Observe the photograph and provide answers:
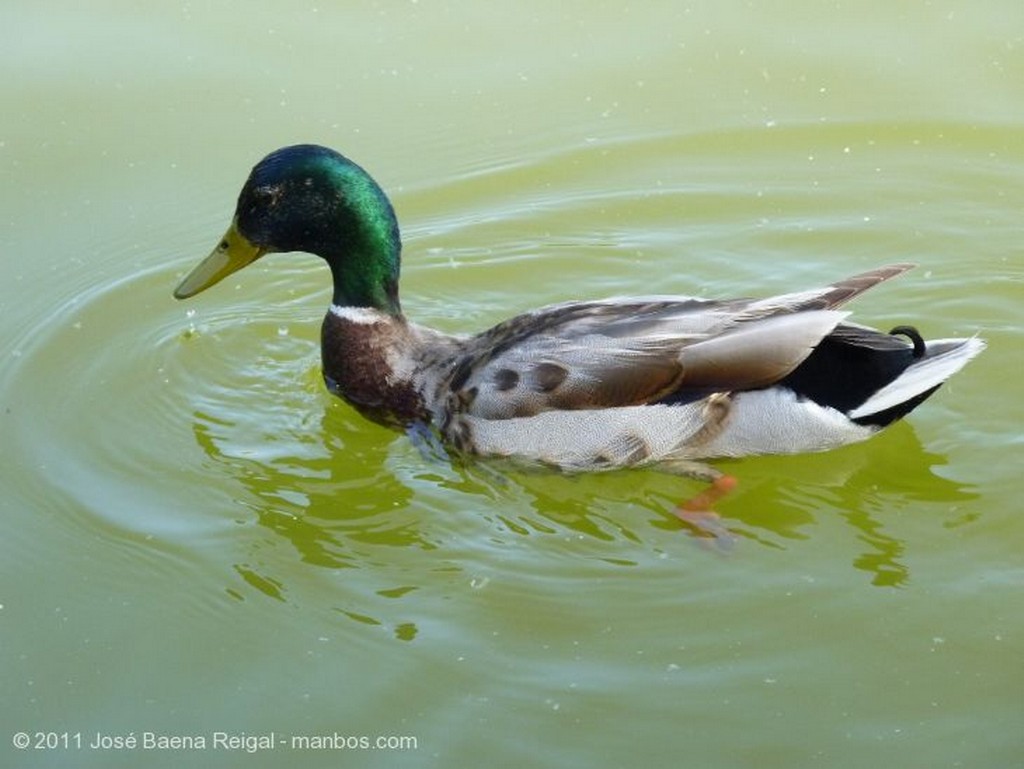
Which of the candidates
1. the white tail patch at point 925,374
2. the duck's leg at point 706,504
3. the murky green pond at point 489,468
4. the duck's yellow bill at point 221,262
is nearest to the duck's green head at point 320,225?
the duck's yellow bill at point 221,262

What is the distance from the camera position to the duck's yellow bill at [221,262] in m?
7.17

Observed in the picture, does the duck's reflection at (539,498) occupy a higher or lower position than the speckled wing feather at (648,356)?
lower

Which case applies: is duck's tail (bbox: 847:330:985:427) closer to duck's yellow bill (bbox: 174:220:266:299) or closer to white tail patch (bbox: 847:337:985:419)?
white tail patch (bbox: 847:337:985:419)

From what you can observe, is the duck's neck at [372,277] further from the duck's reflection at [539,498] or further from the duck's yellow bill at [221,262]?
the duck's reflection at [539,498]

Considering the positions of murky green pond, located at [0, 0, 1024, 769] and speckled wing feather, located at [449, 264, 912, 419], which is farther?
speckled wing feather, located at [449, 264, 912, 419]

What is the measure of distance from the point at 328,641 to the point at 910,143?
4325mm

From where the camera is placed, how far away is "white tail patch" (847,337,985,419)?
6395mm

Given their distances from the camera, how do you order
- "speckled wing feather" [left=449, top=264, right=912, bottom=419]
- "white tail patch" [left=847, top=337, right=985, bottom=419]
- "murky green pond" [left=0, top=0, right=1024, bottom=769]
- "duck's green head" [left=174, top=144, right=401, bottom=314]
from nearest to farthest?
"murky green pond" [left=0, top=0, right=1024, bottom=769], "white tail patch" [left=847, top=337, right=985, bottom=419], "speckled wing feather" [left=449, top=264, right=912, bottom=419], "duck's green head" [left=174, top=144, right=401, bottom=314]

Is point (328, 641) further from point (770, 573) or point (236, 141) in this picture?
point (236, 141)

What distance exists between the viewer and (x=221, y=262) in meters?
7.20

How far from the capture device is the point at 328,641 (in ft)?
19.0

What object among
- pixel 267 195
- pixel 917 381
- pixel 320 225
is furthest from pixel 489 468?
pixel 917 381

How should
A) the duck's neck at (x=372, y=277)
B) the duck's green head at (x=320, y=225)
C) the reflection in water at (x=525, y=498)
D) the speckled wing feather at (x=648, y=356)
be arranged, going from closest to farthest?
the reflection in water at (x=525, y=498) → the speckled wing feather at (x=648, y=356) → the duck's green head at (x=320, y=225) → the duck's neck at (x=372, y=277)

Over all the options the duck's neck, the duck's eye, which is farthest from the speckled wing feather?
the duck's eye
